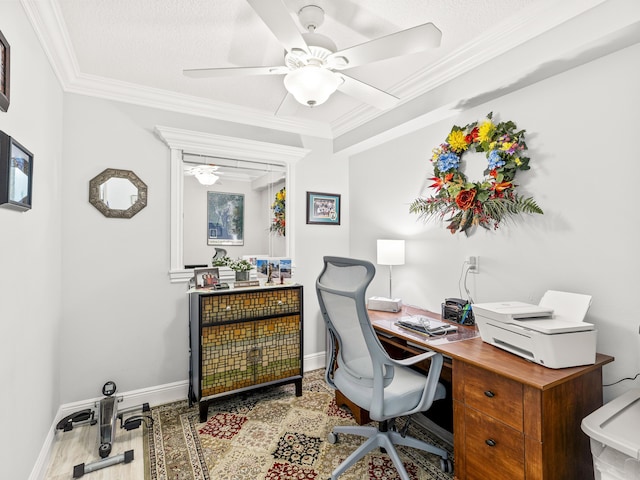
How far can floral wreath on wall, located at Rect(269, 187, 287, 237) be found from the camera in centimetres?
334

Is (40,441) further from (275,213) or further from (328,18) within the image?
(328,18)

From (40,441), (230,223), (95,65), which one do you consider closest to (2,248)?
(40,441)

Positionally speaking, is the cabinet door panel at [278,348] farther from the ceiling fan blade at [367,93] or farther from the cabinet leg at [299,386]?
the ceiling fan blade at [367,93]

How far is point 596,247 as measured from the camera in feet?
5.79

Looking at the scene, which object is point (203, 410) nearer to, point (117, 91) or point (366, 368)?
point (366, 368)

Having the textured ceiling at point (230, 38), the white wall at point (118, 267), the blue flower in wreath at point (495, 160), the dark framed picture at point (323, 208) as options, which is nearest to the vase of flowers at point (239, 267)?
the white wall at point (118, 267)

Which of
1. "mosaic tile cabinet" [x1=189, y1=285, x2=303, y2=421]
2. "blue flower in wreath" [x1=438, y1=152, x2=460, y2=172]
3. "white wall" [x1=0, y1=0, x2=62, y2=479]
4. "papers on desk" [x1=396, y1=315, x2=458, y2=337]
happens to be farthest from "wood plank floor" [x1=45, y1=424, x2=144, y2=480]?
"blue flower in wreath" [x1=438, y1=152, x2=460, y2=172]

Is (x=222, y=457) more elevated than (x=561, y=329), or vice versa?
(x=561, y=329)

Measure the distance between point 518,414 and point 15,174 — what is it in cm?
241

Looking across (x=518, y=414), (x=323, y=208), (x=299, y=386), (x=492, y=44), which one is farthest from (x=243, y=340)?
(x=492, y=44)

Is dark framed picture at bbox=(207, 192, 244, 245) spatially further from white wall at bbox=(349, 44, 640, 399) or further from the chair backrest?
white wall at bbox=(349, 44, 640, 399)

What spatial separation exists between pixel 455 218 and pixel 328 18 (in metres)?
1.54

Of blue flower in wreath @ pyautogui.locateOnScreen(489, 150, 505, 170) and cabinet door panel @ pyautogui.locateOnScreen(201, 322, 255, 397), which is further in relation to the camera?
cabinet door panel @ pyautogui.locateOnScreen(201, 322, 255, 397)

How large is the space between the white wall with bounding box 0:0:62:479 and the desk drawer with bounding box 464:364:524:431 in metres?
2.07
